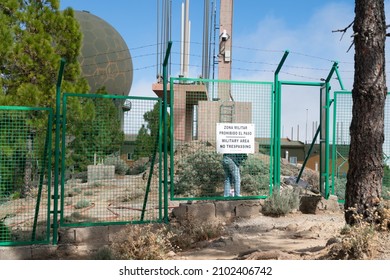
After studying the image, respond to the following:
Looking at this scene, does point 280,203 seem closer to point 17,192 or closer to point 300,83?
point 300,83

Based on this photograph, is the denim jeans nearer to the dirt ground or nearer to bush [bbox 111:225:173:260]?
the dirt ground

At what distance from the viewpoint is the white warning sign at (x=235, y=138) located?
9.98m

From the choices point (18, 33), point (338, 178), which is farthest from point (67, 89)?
point (338, 178)

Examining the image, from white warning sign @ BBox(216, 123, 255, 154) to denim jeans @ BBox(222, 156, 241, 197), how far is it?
0.21 m

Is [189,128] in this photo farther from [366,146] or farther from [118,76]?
[118,76]

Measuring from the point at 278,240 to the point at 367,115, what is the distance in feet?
8.08

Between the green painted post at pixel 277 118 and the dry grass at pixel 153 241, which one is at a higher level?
the green painted post at pixel 277 118

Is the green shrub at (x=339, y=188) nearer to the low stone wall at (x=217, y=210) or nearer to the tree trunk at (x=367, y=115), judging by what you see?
the low stone wall at (x=217, y=210)

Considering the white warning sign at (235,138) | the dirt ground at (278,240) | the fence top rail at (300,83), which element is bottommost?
the dirt ground at (278,240)

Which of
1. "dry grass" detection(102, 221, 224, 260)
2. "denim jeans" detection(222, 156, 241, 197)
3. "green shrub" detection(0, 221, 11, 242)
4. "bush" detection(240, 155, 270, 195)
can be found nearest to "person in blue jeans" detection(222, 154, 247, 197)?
"denim jeans" detection(222, 156, 241, 197)

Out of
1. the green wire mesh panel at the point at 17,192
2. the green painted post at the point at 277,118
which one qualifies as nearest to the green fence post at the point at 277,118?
the green painted post at the point at 277,118

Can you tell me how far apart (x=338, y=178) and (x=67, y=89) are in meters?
7.91

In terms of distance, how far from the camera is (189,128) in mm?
10180

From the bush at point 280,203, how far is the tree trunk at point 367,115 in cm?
271
